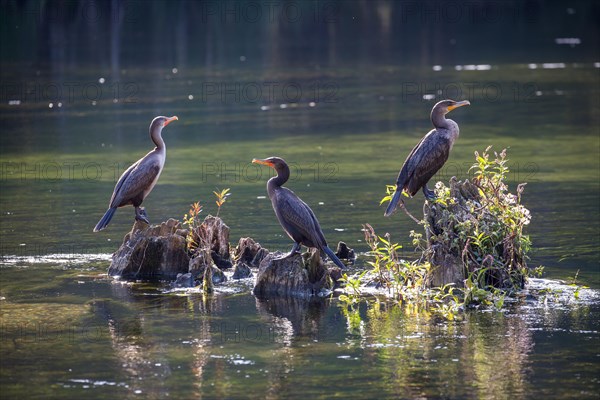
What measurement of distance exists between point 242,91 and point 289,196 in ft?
60.1

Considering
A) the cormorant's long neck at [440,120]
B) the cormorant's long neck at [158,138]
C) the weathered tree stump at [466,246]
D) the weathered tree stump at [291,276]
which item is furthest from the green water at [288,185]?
the cormorant's long neck at [440,120]

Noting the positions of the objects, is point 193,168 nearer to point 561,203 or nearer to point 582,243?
point 561,203

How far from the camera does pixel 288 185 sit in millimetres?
18219

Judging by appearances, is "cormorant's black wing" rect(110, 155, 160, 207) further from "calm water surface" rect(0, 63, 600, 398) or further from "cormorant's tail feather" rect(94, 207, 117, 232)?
"calm water surface" rect(0, 63, 600, 398)

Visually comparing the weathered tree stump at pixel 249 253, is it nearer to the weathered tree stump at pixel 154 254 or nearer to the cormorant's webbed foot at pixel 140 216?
the weathered tree stump at pixel 154 254

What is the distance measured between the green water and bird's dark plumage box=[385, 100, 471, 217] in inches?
42.4

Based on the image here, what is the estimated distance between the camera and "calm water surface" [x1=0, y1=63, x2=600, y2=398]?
952 cm

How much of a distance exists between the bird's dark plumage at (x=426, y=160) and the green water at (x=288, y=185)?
3.53ft

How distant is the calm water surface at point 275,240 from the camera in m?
9.52

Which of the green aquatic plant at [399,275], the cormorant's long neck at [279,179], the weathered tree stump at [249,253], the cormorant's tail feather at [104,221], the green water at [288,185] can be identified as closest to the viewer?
the green water at [288,185]

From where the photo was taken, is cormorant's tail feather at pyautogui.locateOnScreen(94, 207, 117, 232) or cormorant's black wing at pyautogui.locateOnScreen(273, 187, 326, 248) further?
cormorant's tail feather at pyautogui.locateOnScreen(94, 207, 117, 232)

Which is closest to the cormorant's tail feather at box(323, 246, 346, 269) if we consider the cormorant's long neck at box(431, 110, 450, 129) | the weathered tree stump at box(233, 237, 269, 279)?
the weathered tree stump at box(233, 237, 269, 279)

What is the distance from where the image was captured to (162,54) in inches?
1553

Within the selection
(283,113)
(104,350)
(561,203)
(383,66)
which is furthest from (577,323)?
(383,66)
